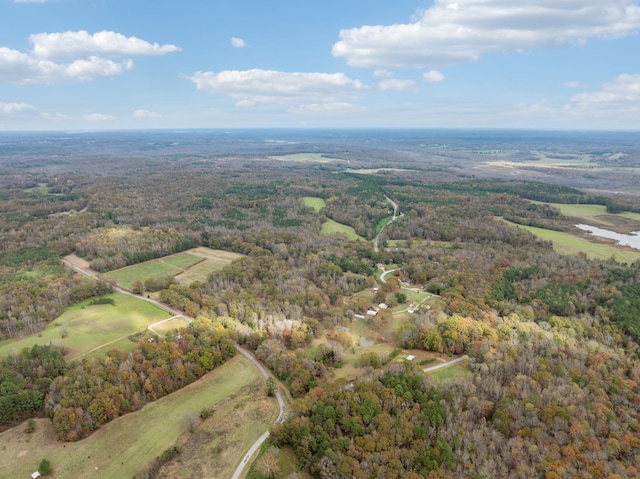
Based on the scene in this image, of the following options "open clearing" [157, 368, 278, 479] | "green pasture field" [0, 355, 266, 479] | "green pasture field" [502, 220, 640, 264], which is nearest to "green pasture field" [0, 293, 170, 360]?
"green pasture field" [0, 355, 266, 479]

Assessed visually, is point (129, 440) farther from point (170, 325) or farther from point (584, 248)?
point (584, 248)

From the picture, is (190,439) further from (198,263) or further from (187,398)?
(198,263)

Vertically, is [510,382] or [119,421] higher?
[510,382]

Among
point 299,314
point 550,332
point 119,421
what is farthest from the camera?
point 299,314

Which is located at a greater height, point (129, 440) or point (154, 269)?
point (154, 269)

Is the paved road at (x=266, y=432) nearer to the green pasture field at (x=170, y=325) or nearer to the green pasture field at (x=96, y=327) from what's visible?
the green pasture field at (x=170, y=325)

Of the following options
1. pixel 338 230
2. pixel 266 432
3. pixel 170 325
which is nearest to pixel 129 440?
pixel 266 432

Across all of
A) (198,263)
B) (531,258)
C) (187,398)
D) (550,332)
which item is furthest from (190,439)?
(531,258)
